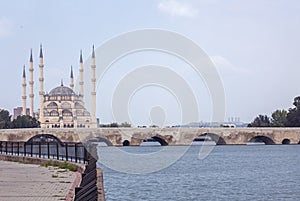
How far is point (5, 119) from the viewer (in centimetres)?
9100

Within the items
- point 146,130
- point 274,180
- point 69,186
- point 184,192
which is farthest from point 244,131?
point 69,186

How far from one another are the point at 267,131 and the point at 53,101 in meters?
53.1

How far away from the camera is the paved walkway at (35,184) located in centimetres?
1269

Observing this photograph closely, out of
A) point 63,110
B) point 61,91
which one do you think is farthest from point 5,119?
point 61,91

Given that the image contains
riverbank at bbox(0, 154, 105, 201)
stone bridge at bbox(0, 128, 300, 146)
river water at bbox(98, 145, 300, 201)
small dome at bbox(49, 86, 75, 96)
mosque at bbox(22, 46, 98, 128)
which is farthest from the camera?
small dome at bbox(49, 86, 75, 96)

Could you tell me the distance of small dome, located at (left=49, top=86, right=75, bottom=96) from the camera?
380 ft

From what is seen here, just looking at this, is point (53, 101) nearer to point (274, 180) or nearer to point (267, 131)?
point (267, 131)

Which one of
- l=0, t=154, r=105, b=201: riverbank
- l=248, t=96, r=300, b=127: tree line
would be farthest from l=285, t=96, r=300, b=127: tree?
l=0, t=154, r=105, b=201: riverbank

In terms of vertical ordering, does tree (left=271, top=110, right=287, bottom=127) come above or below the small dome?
below

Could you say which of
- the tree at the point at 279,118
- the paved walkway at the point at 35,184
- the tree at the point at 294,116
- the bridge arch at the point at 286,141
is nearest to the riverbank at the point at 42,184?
the paved walkway at the point at 35,184

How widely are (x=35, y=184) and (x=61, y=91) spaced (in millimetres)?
102020

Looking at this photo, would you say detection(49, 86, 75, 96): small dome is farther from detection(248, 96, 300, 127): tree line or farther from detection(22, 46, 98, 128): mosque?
detection(248, 96, 300, 127): tree line

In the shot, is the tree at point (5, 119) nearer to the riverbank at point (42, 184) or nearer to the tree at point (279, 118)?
the tree at point (279, 118)

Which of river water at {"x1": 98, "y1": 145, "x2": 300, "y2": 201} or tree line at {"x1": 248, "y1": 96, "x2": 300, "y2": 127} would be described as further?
tree line at {"x1": 248, "y1": 96, "x2": 300, "y2": 127}
